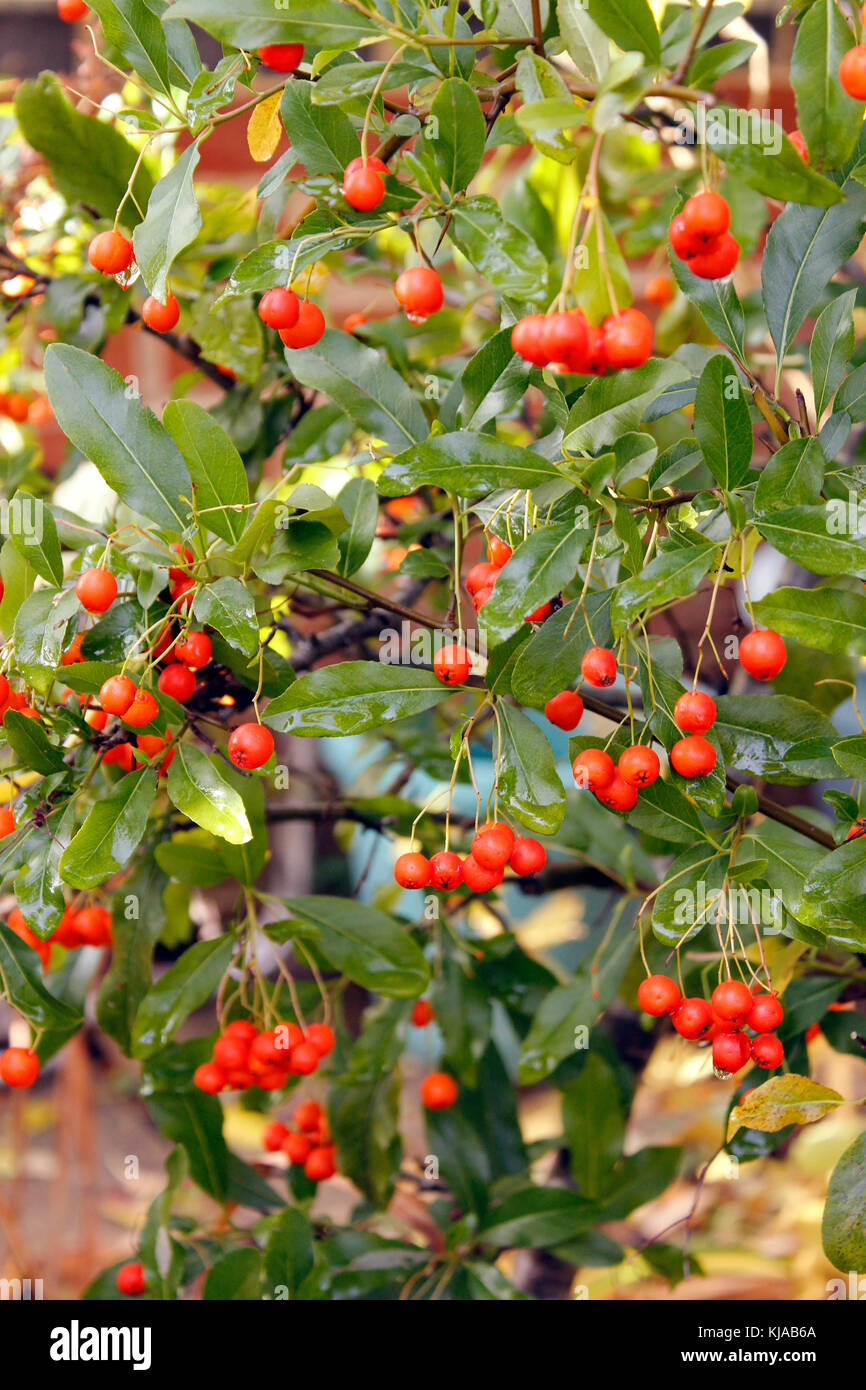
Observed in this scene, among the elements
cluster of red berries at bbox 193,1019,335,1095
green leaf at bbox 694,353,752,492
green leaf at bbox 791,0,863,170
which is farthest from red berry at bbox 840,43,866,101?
cluster of red berries at bbox 193,1019,335,1095

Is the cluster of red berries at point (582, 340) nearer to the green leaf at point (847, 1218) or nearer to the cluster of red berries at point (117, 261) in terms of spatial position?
the cluster of red berries at point (117, 261)

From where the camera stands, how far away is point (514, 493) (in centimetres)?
92

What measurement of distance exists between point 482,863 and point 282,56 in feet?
2.11

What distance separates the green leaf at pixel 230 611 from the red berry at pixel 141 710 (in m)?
0.10

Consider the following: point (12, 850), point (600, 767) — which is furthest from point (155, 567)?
point (600, 767)

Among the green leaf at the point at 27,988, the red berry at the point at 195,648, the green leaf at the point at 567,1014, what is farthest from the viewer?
the green leaf at the point at 567,1014

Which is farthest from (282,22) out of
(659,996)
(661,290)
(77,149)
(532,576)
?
(661,290)

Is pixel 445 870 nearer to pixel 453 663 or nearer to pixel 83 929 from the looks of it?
pixel 453 663

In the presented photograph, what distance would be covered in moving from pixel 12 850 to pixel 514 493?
1.86ft

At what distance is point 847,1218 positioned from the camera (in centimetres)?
98

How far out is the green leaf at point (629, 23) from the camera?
698 mm

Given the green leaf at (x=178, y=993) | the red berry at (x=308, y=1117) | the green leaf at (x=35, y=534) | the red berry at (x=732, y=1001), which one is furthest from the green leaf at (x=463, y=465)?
the red berry at (x=308, y=1117)
